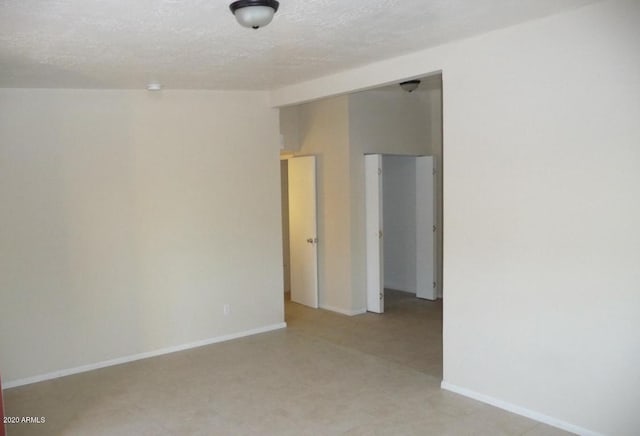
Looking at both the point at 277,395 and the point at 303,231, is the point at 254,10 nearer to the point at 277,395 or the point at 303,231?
the point at 277,395

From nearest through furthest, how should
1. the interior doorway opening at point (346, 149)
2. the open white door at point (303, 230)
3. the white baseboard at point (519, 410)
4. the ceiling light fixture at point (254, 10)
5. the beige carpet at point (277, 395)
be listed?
the ceiling light fixture at point (254, 10), the white baseboard at point (519, 410), the beige carpet at point (277, 395), the interior doorway opening at point (346, 149), the open white door at point (303, 230)

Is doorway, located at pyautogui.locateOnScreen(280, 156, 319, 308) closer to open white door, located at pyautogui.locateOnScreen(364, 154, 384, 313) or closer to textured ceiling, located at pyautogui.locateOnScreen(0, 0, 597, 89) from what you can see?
open white door, located at pyautogui.locateOnScreen(364, 154, 384, 313)

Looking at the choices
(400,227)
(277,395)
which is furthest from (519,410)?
(400,227)

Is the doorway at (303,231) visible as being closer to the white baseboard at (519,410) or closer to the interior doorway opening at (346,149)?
the interior doorway opening at (346,149)

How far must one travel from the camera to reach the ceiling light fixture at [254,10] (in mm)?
2574

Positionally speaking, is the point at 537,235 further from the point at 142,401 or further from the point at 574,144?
the point at 142,401

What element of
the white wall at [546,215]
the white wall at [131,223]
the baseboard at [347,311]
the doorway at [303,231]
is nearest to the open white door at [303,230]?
the doorway at [303,231]

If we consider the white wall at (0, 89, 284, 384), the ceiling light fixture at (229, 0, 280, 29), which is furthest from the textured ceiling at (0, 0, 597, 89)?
the white wall at (0, 89, 284, 384)

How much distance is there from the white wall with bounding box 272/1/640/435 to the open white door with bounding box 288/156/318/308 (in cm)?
288

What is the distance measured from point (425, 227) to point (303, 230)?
1.76m

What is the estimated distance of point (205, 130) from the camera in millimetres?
5383

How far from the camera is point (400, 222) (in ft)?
25.8

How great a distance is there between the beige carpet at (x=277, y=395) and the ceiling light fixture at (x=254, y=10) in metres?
2.61

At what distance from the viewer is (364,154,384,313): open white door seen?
21.2 feet
